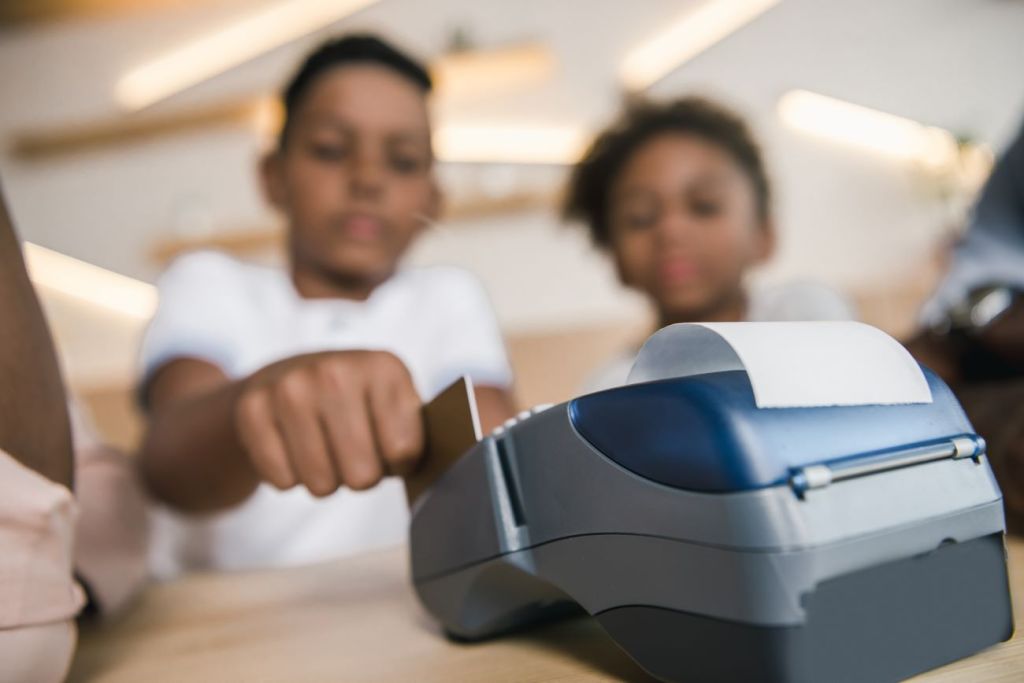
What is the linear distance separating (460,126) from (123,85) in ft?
3.39

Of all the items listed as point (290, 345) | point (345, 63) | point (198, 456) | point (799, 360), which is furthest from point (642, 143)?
point (799, 360)

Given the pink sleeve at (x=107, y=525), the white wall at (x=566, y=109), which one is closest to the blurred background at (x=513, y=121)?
the white wall at (x=566, y=109)

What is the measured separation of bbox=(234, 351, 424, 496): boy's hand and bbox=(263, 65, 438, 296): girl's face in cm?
46

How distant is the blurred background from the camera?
226 centimetres

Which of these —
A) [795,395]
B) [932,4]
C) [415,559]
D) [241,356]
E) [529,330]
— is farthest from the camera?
[932,4]

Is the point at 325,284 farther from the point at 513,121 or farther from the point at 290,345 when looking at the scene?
the point at 513,121

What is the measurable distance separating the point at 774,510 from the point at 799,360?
5cm

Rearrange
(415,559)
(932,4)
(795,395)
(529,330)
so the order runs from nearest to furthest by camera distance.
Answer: (795,395), (415,559), (529,330), (932,4)

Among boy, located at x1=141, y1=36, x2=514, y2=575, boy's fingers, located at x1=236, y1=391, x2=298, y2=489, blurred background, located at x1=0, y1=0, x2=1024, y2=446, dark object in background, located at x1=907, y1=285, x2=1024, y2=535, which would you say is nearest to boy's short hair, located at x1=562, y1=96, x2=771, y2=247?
boy, located at x1=141, y1=36, x2=514, y2=575

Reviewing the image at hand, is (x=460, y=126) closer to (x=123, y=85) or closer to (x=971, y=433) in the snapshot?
(x=123, y=85)

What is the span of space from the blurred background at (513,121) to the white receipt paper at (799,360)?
201 centimetres

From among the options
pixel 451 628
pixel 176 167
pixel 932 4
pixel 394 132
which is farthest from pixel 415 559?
pixel 932 4

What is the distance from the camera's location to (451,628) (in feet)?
0.92

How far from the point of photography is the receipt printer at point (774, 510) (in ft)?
0.62
